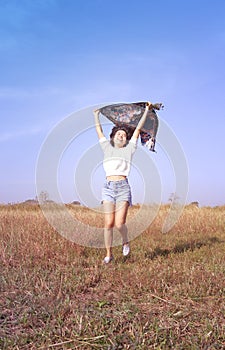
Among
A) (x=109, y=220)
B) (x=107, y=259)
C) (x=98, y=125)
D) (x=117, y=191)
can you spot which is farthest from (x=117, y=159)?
(x=107, y=259)

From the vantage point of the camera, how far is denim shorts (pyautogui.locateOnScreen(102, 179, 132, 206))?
660cm

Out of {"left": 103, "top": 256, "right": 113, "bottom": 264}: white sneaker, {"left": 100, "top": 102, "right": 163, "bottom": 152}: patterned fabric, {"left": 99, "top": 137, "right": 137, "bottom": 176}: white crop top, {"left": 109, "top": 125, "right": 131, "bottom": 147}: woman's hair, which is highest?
{"left": 100, "top": 102, "right": 163, "bottom": 152}: patterned fabric

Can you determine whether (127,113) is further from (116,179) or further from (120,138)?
(116,179)

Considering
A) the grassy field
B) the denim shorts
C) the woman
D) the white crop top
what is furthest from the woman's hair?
the grassy field

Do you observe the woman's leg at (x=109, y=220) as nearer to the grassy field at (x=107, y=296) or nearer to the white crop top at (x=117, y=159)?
the grassy field at (x=107, y=296)

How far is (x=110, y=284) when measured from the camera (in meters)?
5.39

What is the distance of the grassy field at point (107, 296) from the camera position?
3.90 m

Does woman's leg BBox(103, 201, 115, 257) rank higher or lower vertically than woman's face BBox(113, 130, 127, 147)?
lower

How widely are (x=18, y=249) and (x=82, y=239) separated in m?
1.29

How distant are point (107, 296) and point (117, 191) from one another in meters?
1.98

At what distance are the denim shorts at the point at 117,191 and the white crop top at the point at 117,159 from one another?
0.49 ft

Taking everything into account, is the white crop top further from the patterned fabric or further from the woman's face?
the patterned fabric

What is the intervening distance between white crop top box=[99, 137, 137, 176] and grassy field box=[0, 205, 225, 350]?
137cm

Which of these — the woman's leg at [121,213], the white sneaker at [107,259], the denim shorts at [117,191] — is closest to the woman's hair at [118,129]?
the denim shorts at [117,191]
